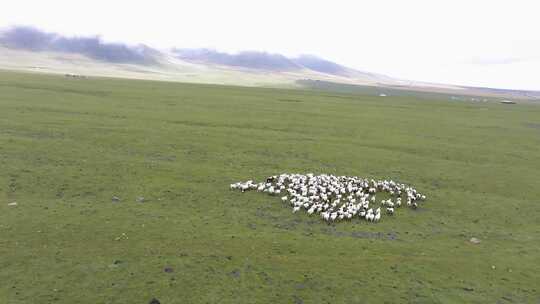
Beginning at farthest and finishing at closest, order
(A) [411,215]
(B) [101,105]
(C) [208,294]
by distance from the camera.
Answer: (B) [101,105] → (A) [411,215] → (C) [208,294]

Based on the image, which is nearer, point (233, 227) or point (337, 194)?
point (233, 227)

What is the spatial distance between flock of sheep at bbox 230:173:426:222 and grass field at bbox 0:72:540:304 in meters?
0.61

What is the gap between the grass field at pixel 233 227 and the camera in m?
12.6

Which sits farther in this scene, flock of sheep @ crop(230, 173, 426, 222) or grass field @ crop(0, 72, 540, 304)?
flock of sheep @ crop(230, 173, 426, 222)

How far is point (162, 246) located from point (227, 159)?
45.6ft

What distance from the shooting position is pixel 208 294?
12.0 meters

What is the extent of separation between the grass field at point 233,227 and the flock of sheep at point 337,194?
609 millimetres

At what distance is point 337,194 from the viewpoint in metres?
20.6

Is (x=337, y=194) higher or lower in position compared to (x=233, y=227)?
higher

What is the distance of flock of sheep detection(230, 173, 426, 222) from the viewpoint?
1870 cm

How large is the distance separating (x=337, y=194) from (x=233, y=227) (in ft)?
A: 22.0

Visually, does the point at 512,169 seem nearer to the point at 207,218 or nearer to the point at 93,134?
the point at 207,218

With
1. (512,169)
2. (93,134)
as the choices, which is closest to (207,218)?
(93,134)

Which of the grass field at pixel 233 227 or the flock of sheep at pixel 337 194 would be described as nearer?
the grass field at pixel 233 227
